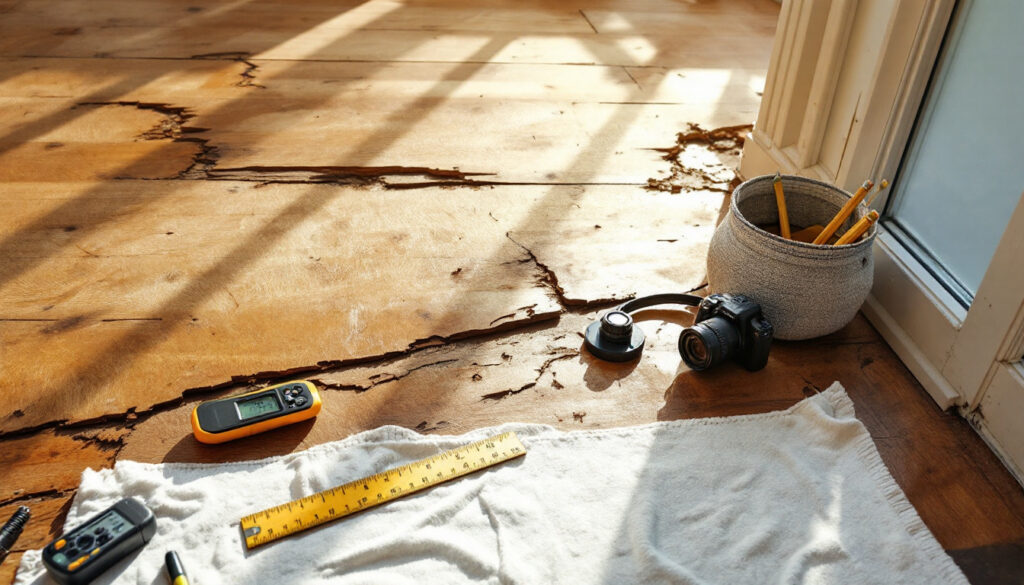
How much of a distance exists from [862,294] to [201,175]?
146cm

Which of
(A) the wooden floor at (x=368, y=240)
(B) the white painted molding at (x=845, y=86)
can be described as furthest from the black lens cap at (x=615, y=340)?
(B) the white painted molding at (x=845, y=86)

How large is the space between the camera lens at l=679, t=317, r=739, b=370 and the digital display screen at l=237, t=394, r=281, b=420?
668mm

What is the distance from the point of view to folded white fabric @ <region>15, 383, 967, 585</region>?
0.99m

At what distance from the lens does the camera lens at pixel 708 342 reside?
1.24m

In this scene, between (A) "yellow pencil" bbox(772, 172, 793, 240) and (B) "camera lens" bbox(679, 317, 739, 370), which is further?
(A) "yellow pencil" bbox(772, 172, 793, 240)

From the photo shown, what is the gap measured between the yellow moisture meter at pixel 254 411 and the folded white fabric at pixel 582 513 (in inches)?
2.2

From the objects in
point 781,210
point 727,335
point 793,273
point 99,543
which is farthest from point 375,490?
point 781,210

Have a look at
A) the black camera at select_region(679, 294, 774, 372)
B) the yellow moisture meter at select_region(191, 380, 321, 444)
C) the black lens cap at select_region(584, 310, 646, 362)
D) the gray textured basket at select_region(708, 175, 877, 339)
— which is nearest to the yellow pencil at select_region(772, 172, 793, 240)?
the gray textured basket at select_region(708, 175, 877, 339)

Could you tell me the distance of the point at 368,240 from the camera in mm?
1635

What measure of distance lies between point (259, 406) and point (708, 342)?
713mm

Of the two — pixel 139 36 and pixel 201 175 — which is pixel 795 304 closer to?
pixel 201 175

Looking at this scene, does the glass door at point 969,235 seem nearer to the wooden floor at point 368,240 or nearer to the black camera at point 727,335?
the wooden floor at point 368,240

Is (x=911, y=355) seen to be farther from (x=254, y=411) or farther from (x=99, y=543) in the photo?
(x=99, y=543)

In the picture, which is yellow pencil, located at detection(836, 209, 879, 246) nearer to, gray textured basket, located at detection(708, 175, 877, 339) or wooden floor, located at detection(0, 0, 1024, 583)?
gray textured basket, located at detection(708, 175, 877, 339)
